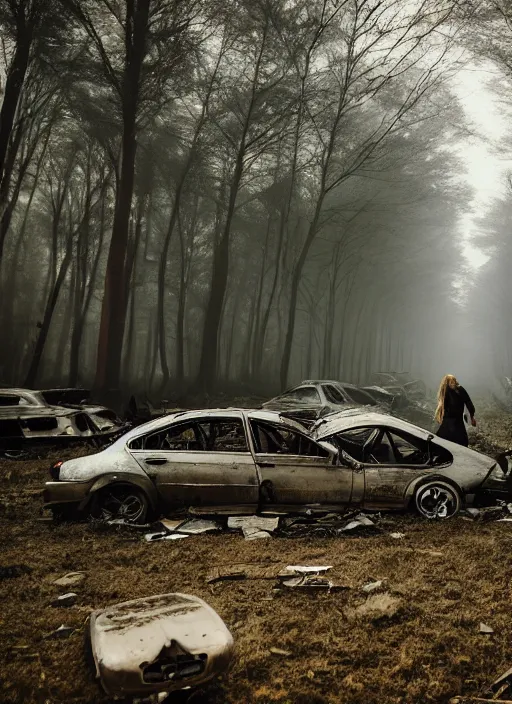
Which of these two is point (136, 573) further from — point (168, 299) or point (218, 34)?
point (168, 299)

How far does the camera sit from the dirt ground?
3.23 meters

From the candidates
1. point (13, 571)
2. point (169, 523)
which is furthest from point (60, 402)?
point (13, 571)

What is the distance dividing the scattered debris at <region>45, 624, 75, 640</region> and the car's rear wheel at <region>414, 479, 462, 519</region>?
4246mm

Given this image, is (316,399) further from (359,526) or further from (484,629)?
(484,629)

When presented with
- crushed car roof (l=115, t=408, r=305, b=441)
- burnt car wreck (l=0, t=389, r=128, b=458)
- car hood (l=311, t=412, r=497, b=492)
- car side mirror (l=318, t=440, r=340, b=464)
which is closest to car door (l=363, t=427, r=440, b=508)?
car hood (l=311, t=412, r=497, b=492)

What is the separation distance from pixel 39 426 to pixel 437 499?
279 inches

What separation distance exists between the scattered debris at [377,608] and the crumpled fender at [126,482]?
113 inches

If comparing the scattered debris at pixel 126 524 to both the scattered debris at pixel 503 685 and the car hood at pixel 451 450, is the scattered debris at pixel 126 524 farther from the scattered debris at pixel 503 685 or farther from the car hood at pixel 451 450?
the scattered debris at pixel 503 685

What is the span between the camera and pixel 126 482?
20.9 feet

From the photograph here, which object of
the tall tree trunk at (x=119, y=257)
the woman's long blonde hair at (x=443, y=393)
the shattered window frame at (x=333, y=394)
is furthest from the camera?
the tall tree trunk at (x=119, y=257)

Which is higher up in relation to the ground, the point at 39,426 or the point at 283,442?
the point at 283,442

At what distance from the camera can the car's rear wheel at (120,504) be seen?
6332mm

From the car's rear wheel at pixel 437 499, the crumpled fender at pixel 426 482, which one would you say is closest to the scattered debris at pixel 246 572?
the crumpled fender at pixel 426 482

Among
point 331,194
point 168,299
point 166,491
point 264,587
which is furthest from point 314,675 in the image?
point 168,299
